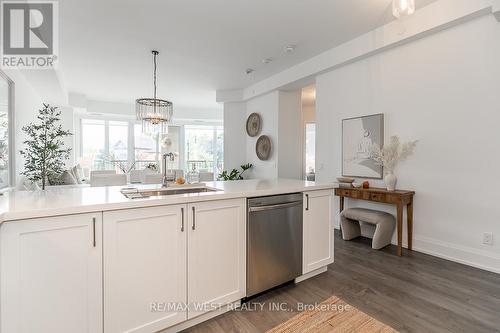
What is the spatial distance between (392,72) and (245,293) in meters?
3.29

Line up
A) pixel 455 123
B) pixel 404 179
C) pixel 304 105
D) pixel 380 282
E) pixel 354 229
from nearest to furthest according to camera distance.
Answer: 1. pixel 380 282
2. pixel 455 123
3. pixel 404 179
4. pixel 354 229
5. pixel 304 105

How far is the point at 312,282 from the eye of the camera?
2.43 meters

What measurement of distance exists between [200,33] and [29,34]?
80.8 inches

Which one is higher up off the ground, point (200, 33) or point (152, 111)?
point (200, 33)

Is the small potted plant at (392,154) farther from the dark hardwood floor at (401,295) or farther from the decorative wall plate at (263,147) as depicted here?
the decorative wall plate at (263,147)

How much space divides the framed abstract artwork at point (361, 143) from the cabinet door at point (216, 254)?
2.49m

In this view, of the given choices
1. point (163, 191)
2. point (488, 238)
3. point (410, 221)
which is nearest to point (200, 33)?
point (163, 191)

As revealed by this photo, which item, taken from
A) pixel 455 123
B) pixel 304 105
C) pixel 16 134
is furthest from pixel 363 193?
pixel 16 134

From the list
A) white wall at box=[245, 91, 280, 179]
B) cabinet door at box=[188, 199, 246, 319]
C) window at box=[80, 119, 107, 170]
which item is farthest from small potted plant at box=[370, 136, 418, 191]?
window at box=[80, 119, 107, 170]

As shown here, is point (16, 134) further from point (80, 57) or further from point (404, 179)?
point (404, 179)

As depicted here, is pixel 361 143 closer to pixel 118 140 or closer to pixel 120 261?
pixel 120 261

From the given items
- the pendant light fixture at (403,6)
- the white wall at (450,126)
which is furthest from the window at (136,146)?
the pendant light fixture at (403,6)

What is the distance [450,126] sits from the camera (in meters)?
2.92

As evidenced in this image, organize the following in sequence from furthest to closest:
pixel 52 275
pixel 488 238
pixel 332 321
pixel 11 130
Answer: pixel 11 130
pixel 488 238
pixel 332 321
pixel 52 275
